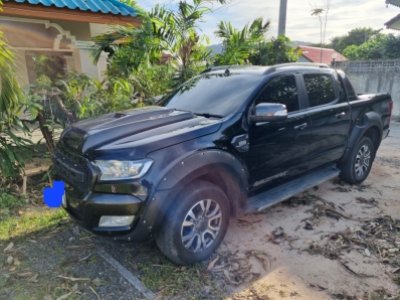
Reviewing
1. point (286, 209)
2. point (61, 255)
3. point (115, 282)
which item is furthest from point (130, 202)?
point (286, 209)

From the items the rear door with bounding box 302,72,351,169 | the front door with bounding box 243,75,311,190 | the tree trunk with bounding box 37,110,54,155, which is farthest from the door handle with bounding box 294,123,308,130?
the tree trunk with bounding box 37,110,54,155

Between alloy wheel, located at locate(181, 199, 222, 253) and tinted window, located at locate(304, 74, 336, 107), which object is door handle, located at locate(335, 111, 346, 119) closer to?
tinted window, located at locate(304, 74, 336, 107)

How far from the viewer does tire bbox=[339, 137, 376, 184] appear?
15.1 feet

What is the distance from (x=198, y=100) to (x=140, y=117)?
2.54 feet

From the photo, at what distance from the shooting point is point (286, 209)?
403 cm

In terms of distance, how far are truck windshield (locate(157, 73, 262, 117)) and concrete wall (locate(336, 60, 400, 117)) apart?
32.9 ft

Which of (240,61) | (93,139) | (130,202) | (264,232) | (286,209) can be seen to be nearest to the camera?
(130,202)

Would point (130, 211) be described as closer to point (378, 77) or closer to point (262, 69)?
point (262, 69)

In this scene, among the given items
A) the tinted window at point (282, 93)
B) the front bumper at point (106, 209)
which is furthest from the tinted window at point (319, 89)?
the front bumper at point (106, 209)

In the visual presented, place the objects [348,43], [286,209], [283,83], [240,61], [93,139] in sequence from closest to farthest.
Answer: [93,139] < [283,83] < [286,209] < [240,61] < [348,43]

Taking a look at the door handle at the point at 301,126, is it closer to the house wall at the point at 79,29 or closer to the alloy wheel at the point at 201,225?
the alloy wheel at the point at 201,225

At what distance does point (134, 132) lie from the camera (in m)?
2.81

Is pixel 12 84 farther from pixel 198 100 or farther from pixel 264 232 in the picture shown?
pixel 264 232

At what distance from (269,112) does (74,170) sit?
1.90 meters
